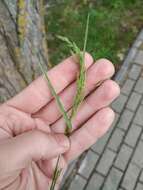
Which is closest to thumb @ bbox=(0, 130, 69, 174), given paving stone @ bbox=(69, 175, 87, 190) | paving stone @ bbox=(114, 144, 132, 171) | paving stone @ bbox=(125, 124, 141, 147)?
paving stone @ bbox=(69, 175, 87, 190)

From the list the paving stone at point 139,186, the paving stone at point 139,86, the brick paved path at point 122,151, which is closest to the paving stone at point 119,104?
the brick paved path at point 122,151

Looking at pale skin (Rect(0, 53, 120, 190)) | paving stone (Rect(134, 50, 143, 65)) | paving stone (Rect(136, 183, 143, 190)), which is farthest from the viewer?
paving stone (Rect(134, 50, 143, 65))

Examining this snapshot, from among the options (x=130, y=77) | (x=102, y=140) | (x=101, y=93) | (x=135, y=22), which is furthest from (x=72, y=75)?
(x=135, y=22)

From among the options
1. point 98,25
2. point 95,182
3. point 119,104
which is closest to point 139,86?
point 119,104

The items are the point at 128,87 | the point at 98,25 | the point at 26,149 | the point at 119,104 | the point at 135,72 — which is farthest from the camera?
the point at 98,25

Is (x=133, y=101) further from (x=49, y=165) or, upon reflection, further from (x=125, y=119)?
(x=49, y=165)

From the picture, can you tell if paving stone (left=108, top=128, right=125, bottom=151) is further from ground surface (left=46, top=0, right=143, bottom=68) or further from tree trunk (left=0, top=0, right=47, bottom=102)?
tree trunk (left=0, top=0, right=47, bottom=102)

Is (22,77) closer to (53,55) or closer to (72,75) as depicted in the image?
(72,75)
